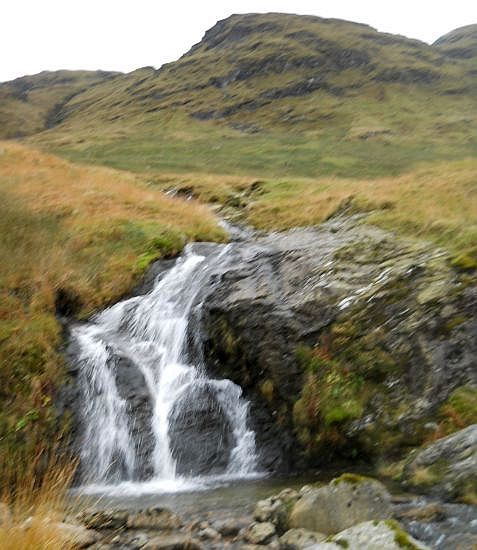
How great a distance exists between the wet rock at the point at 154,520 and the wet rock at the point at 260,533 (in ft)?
3.73

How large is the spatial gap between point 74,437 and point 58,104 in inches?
6147

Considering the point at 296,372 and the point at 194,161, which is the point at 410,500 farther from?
the point at 194,161

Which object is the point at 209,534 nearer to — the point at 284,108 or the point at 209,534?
the point at 209,534

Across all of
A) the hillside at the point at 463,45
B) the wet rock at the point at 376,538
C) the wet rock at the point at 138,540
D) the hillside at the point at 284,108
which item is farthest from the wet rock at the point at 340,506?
the hillside at the point at 463,45

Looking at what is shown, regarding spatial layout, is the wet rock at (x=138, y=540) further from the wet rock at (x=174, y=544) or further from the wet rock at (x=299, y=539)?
the wet rock at (x=299, y=539)

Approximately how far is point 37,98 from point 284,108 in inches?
3380

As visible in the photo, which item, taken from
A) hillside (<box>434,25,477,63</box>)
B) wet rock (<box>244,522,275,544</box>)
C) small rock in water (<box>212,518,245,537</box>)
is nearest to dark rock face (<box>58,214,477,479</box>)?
small rock in water (<box>212,518,245,537</box>)

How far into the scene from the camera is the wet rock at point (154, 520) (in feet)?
26.1

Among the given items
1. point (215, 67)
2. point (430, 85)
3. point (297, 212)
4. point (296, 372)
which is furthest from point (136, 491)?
point (215, 67)

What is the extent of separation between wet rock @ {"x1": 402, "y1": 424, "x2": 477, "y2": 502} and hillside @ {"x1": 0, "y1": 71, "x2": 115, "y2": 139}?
118660 millimetres

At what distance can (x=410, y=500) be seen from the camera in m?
8.53

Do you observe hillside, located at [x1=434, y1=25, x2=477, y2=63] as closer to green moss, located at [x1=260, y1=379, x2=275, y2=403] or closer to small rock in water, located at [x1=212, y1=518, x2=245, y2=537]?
green moss, located at [x1=260, y1=379, x2=275, y2=403]

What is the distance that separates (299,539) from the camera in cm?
726

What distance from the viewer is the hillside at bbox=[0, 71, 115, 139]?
409ft
